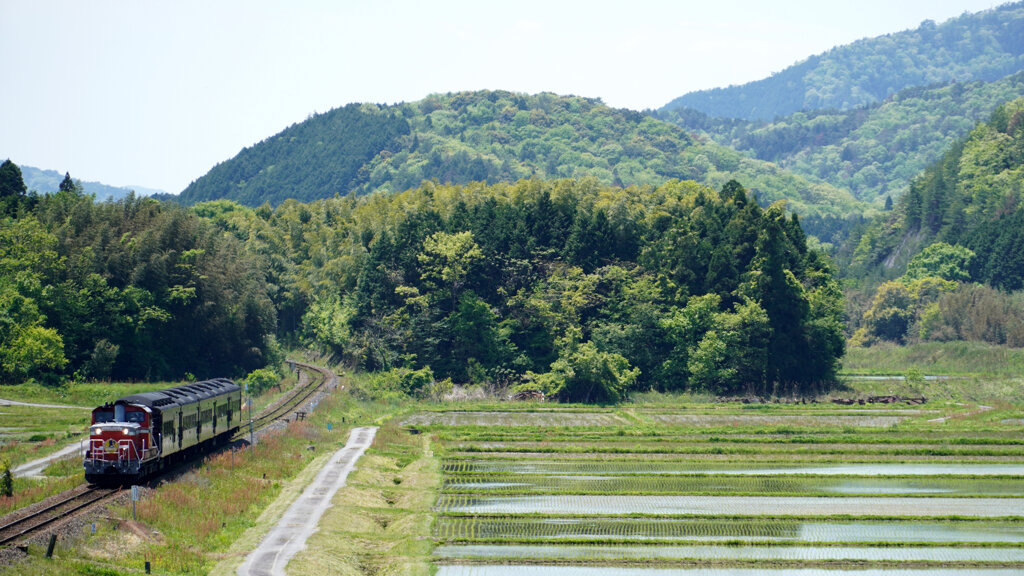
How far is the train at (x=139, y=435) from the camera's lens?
133 ft

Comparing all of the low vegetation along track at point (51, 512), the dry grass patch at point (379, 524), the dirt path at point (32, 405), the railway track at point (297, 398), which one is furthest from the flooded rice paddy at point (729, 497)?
the dirt path at point (32, 405)

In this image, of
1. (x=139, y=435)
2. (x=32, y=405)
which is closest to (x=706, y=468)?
(x=139, y=435)

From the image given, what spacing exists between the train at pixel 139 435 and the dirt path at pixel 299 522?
20.3 ft

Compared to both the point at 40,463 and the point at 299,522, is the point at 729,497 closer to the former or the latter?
the point at 299,522

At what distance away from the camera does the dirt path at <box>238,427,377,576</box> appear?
31750 millimetres

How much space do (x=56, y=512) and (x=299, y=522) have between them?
8.41m

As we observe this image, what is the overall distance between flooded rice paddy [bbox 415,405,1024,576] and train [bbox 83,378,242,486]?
39.4 feet

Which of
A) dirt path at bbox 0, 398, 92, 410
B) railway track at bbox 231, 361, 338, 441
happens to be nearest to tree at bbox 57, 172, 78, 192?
railway track at bbox 231, 361, 338, 441

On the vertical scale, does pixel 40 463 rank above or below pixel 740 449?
above

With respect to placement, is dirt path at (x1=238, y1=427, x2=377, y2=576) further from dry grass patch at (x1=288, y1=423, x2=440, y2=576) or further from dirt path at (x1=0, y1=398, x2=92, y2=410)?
dirt path at (x1=0, y1=398, x2=92, y2=410)

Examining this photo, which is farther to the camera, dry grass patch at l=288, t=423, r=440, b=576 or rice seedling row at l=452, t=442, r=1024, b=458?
rice seedling row at l=452, t=442, r=1024, b=458

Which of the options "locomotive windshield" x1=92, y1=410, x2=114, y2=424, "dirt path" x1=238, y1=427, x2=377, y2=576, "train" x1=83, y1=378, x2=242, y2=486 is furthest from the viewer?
"locomotive windshield" x1=92, y1=410, x2=114, y2=424

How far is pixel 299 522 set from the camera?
1496 inches

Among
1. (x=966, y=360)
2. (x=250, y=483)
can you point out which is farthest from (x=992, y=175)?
(x=250, y=483)
